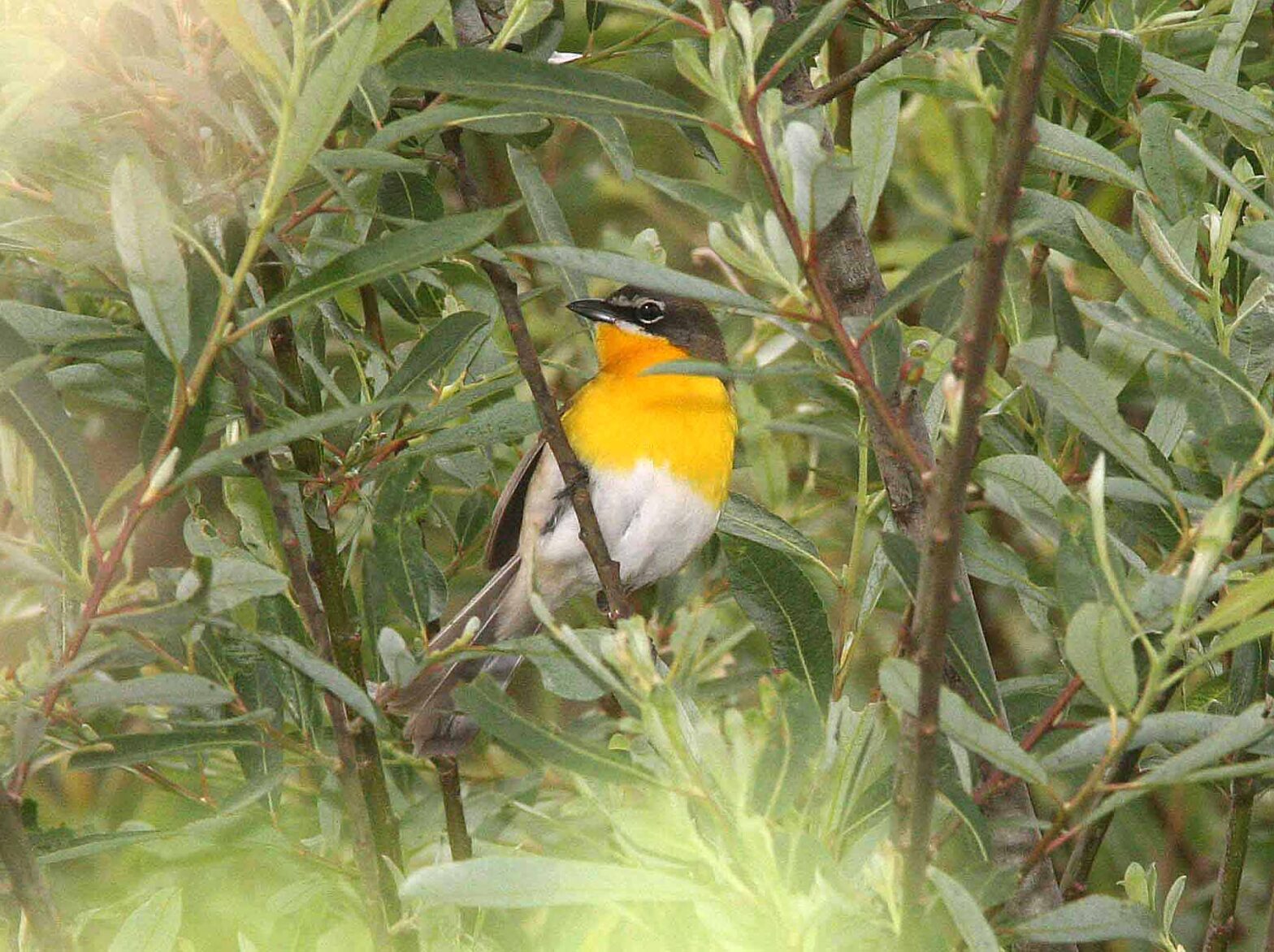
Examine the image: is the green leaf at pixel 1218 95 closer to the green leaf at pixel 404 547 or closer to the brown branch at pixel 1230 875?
the brown branch at pixel 1230 875

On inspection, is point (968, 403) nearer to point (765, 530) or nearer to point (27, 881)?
point (27, 881)

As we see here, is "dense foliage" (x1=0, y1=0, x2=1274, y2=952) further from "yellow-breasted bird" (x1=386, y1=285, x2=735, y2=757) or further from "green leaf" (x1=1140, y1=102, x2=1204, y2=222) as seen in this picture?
"yellow-breasted bird" (x1=386, y1=285, x2=735, y2=757)

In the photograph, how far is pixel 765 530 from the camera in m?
2.80

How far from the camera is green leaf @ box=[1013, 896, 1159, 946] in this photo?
1621 millimetres

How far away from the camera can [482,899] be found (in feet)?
4.67

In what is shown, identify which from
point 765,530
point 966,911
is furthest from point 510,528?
point 966,911

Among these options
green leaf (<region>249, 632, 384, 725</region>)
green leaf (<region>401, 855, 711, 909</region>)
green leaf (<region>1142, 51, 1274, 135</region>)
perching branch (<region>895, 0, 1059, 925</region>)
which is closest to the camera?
perching branch (<region>895, 0, 1059, 925</region>)

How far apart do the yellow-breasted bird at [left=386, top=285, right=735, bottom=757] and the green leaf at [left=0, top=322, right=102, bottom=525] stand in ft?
6.09

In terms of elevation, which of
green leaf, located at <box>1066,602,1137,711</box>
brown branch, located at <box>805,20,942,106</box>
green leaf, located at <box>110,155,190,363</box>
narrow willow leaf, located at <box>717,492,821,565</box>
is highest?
green leaf, located at <box>110,155,190,363</box>

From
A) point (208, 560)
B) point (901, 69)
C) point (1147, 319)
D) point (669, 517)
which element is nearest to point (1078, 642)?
point (1147, 319)

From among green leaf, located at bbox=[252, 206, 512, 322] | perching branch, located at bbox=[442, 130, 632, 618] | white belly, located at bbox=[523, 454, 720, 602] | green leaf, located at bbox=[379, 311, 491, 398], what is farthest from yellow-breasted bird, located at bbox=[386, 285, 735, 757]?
green leaf, located at bbox=[252, 206, 512, 322]

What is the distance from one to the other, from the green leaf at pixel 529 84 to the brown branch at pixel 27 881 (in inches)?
34.2

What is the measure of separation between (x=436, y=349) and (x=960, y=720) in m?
1.06

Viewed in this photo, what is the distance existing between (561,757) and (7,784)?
613 mm
